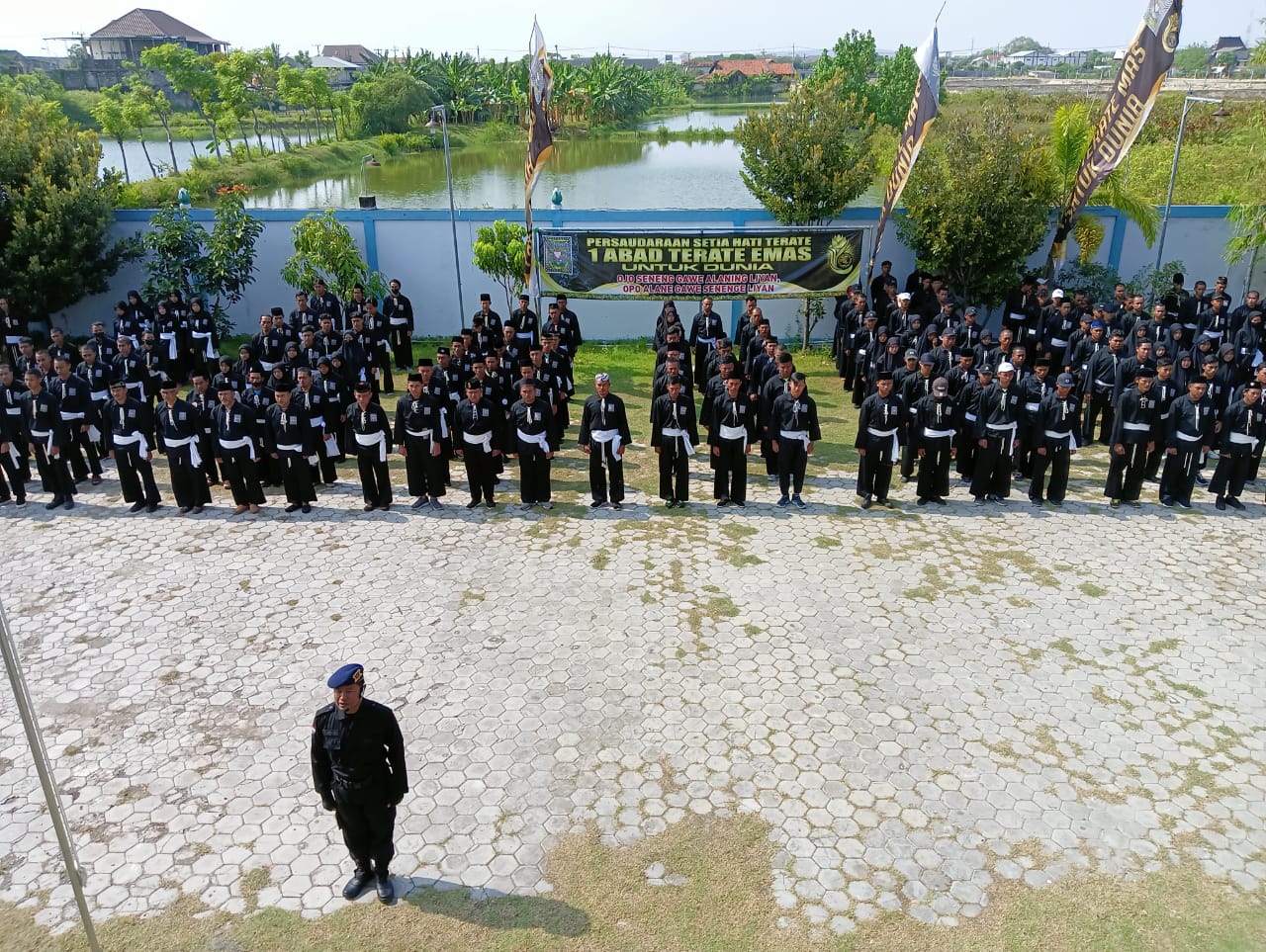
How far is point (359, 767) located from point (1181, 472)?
7.77m

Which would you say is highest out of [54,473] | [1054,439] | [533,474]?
[1054,439]

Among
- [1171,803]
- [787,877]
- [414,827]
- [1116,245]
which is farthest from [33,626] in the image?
[1116,245]

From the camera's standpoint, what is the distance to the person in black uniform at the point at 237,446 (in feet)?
27.8

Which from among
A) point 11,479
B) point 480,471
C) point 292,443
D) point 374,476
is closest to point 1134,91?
point 480,471

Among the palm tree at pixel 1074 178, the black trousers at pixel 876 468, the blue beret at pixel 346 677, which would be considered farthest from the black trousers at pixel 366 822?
the palm tree at pixel 1074 178

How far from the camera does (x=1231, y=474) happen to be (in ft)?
28.1

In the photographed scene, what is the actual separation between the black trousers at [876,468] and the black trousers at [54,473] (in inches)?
265

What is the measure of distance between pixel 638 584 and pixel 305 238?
8.52 m

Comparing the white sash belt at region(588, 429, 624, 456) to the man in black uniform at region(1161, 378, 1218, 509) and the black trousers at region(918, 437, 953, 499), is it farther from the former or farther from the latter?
the man in black uniform at region(1161, 378, 1218, 509)

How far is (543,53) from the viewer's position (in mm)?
10562

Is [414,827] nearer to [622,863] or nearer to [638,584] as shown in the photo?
[622,863]

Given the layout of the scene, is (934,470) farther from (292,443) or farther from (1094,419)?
(292,443)

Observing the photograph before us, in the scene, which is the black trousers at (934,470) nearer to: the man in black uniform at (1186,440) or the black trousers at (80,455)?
the man in black uniform at (1186,440)

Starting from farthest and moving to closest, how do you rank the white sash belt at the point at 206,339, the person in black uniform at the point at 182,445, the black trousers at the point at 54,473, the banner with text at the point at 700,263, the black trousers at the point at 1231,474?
the banner with text at the point at 700,263
the white sash belt at the point at 206,339
the black trousers at the point at 54,473
the black trousers at the point at 1231,474
the person in black uniform at the point at 182,445
